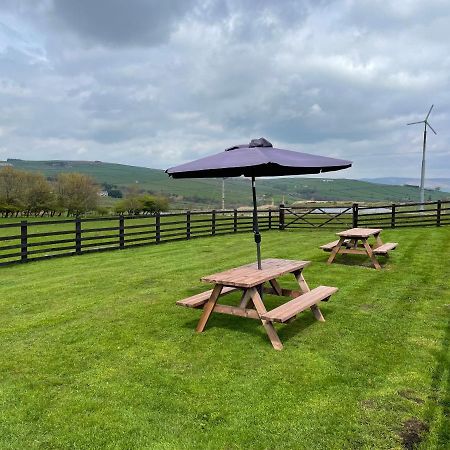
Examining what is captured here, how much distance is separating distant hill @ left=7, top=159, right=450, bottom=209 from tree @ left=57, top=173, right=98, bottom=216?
39.9 m

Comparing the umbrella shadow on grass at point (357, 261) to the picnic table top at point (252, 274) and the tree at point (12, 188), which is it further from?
the tree at point (12, 188)

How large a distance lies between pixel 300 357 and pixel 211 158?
2795mm

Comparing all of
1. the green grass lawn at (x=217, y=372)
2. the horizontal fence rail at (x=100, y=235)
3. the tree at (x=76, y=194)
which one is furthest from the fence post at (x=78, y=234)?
the tree at (x=76, y=194)

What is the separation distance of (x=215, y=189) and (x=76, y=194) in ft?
240

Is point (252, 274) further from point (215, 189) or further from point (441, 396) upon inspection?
point (215, 189)

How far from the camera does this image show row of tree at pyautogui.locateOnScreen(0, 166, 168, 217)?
6053cm

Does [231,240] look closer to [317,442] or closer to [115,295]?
[115,295]

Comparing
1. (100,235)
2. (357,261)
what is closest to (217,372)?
(357,261)

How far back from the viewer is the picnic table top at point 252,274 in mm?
4875

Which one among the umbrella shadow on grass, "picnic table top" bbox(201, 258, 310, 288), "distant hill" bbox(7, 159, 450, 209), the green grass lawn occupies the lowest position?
the green grass lawn

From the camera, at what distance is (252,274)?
5371 mm

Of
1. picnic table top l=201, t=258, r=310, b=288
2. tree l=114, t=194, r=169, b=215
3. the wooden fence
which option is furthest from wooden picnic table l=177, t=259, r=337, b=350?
tree l=114, t=194, r=169, b=215

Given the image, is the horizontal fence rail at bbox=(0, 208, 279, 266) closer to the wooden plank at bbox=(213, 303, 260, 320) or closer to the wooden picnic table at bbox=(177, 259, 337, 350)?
the wooden picnic table at bbox=(177, 259, 337, 350)

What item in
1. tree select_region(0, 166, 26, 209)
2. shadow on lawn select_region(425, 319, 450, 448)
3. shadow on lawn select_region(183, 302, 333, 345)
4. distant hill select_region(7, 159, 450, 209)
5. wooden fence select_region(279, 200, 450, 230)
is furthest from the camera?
distant hill select_region(7, 159, 450, 209)
